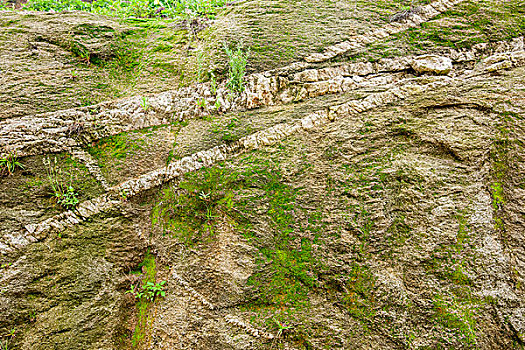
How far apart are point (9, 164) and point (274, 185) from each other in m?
2.75

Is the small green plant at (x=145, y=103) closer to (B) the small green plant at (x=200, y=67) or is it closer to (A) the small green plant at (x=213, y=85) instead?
(B) the small green plant at (x=200, y=67)

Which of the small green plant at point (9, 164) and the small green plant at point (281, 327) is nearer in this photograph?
the small green plant at point (281, 327)

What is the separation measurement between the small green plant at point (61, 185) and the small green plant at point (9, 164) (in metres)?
0.24

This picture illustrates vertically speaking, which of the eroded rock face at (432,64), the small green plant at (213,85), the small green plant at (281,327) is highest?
the eroded rock face at (432,64)

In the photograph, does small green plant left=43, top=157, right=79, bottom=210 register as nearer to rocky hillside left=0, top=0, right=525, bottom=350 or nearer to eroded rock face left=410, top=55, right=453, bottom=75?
rocky hillside left=0, top=0, right=525, bottom=350

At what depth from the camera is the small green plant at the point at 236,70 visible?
11.7ft

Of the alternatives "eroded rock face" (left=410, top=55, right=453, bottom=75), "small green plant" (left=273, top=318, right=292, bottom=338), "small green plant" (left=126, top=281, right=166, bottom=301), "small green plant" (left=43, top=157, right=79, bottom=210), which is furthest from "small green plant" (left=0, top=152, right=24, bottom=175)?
"eroded rock face" (left=410, top=55, right=453, bottom=75)

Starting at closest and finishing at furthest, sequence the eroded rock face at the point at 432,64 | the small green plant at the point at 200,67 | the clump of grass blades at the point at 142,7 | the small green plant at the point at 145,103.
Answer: the eroded rock face at the point at 432,64 < the small green plant at the point at 145,103 < the small green plant at the point at 200,67 < the clump of grass blades at the point at 142,7

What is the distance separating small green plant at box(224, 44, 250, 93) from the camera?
3579 mm

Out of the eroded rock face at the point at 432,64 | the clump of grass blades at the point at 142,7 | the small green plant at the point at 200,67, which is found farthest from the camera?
the clump of grass blades at the point at 142,7

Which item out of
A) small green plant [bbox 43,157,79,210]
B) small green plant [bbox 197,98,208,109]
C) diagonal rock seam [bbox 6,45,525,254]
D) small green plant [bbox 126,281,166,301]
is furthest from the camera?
small green plant [bbox 197,98,208,109]

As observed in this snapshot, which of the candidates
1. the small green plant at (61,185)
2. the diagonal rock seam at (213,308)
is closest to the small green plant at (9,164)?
the small green plant at (61,185)

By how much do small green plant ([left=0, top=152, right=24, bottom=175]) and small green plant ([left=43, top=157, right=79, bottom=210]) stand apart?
0.79 feet

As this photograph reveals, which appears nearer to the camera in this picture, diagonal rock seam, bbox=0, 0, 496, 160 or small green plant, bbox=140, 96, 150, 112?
diagonal rock seam, bbox=0, 0, 496, 160
